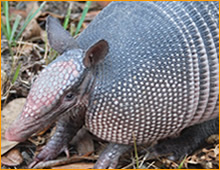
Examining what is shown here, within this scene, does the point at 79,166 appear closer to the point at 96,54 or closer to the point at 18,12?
the point at 96,54

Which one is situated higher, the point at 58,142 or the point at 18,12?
the point at 18,12

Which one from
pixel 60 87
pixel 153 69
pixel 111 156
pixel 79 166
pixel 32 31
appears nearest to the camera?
pixel 60 87

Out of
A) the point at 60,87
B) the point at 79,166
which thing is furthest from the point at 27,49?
the point at 60,87

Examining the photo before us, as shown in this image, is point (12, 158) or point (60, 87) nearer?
point (60, 87)

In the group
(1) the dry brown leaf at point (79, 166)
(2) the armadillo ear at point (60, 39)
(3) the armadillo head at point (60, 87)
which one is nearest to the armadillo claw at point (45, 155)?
(1) the dry brown leaf at point (79, 166)

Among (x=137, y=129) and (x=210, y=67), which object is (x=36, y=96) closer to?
(x=137, y=129)

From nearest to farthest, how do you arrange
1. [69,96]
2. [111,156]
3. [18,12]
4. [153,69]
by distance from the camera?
[69,96], [153,69], [111,156], [18,12]

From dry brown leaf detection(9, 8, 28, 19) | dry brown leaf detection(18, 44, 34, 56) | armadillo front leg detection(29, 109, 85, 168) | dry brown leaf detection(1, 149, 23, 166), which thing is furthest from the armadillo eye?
dry brown leaf detection(9, 8, 28, 19)
